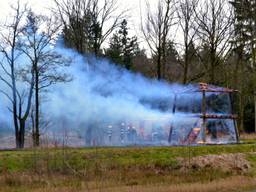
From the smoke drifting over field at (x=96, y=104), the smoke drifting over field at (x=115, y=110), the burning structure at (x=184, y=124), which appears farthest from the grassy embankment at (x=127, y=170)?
the smoke drifting over field at (x=96, y=104)

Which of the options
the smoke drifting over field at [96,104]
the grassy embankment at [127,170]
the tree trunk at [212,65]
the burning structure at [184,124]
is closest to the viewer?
the grassy embankment at [127,170]

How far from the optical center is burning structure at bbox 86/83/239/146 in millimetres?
35094

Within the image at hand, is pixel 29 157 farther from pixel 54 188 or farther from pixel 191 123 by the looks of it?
pixel 191 123

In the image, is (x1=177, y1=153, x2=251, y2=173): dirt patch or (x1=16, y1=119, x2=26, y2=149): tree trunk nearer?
(x1=177, y1=153, x2=251, y2=173): dirt patch

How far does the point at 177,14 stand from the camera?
51.1 meters

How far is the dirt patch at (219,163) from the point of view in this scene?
89.2 ft

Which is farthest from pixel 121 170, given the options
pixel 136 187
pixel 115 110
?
pixel 115 110

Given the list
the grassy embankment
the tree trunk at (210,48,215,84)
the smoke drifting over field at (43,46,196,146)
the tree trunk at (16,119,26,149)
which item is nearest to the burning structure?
the smoke drifting over field at (43,46,196,146)

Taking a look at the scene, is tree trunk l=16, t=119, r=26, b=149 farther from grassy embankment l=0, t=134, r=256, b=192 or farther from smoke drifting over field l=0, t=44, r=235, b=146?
grassy embankment l=0, t=134, r=256, b=192

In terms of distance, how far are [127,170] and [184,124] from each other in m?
11.8

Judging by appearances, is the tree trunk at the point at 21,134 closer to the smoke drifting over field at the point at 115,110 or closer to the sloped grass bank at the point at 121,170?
the smoke drifting over field at the point at 115,110

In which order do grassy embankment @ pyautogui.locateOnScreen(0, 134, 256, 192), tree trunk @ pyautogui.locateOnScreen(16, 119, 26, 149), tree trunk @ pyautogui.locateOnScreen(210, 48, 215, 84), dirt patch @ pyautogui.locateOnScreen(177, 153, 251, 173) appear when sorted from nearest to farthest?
grassy embankment @ pyautogui.locateOnScreen(0, 134, 256, 192)
dirt patch @ pyautogui.locateOnScreen(177, 153, 251, 173)
tree trunk @ pyautogui.locateOnScreen(16, 119, 26, 149)
tree trunk @ pyautogui.locateOnScreen(210, 48, 215, 84)

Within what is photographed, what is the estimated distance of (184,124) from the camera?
36.3 metres

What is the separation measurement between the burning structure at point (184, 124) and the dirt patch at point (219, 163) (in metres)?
5.56
